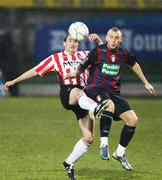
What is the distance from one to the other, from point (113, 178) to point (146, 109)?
1111cm

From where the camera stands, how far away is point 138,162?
1283 cm

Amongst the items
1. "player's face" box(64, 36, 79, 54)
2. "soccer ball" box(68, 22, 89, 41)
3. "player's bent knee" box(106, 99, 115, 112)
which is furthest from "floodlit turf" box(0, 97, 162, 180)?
"soccer ball" box(68, 22, 89, 41)

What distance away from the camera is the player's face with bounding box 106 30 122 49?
10734 mm

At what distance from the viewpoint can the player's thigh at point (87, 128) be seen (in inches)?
427

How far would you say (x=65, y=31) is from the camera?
2781 centimetres

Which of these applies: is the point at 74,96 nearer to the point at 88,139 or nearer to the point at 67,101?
the point at 67,101

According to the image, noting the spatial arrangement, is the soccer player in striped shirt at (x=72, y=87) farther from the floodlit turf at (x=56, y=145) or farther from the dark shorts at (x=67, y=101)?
the floodlit turf at (x=56, y=145)

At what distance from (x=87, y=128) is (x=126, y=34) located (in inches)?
698

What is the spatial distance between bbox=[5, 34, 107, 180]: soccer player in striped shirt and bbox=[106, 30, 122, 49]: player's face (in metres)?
0.35

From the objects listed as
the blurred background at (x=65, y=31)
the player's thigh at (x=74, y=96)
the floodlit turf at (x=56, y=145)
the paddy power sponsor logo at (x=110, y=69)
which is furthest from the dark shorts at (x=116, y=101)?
the blurred background at (x=65, y=31)

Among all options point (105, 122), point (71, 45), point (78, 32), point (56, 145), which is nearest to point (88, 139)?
point (105, 122)

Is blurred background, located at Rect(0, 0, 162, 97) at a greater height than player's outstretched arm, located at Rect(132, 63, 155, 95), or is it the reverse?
player's outstretched arm, located at Rect(132, 63, 155, 95)

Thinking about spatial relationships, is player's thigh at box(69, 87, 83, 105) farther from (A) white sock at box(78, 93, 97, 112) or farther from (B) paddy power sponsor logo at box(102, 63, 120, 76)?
(B) paddy power sponsor logo at box(102, 63, 120, 76)

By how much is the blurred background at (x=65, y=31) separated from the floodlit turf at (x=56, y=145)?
11.8 feet
